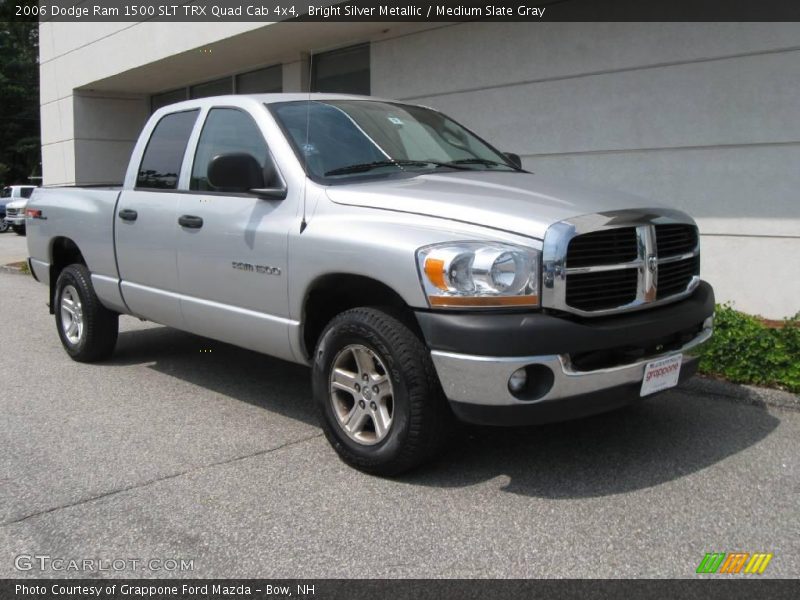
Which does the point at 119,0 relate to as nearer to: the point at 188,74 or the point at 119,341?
the point at 188,74

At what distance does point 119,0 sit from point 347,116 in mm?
12294

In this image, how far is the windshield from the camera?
4.74m

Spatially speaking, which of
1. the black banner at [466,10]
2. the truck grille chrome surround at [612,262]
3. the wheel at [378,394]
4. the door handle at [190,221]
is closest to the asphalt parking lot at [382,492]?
the wheel at [378,394]

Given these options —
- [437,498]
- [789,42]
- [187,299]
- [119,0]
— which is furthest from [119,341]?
[119,0]

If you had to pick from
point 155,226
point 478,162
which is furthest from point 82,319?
point 478,162

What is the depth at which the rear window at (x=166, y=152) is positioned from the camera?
567 cm

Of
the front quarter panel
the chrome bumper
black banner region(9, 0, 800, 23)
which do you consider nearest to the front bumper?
the chrome bumper

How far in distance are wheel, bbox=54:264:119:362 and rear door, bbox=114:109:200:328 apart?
675mm

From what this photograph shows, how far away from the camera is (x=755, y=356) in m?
5.69

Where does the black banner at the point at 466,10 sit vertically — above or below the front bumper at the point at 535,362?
above

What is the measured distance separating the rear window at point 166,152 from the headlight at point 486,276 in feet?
8.66

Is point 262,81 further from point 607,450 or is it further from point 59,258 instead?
point 607,450

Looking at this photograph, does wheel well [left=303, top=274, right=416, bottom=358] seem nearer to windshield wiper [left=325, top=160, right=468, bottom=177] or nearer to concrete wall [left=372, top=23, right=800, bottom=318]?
windshield wiper [left=325, top=160, right=468, bottom=177]
